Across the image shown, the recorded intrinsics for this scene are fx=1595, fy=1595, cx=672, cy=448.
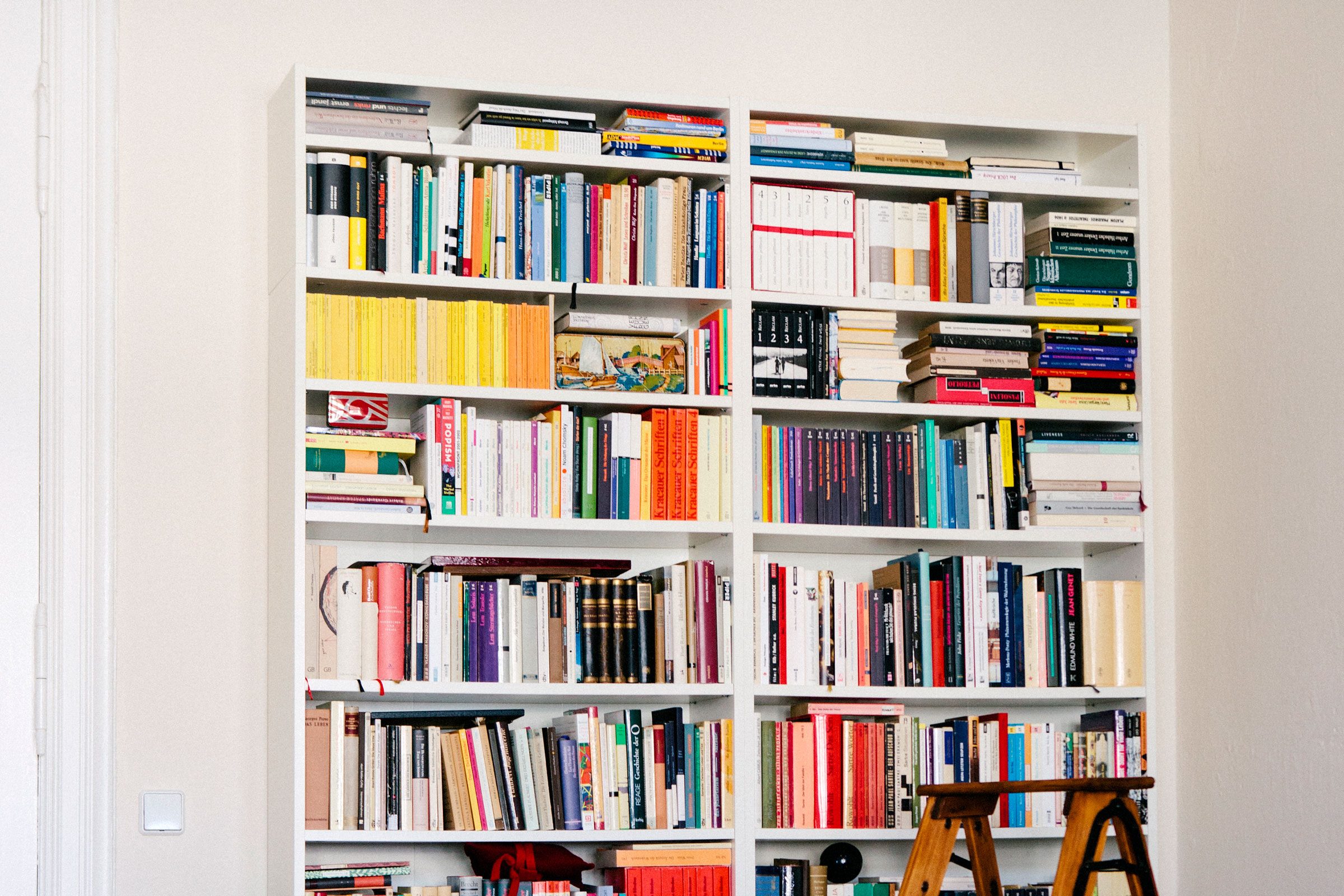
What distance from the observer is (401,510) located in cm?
341

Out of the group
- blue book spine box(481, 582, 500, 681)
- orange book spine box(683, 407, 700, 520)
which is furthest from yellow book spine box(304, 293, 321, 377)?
orange book spine box(683, 407, 700, 520)

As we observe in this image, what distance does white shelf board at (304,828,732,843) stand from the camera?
328cm

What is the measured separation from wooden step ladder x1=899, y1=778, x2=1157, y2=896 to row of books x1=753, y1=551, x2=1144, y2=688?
1.79 feet

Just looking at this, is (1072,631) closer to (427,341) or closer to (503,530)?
(503,530)

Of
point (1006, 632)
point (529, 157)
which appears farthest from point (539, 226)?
point (1006, 632)

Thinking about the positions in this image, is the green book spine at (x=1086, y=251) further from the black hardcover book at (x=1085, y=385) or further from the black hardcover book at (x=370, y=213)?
the black hardcover book at (x=370, y=213)

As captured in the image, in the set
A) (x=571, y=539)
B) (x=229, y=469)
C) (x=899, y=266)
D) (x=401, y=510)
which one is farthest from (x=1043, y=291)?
(x=229, y=469)

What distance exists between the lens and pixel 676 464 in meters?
3.59

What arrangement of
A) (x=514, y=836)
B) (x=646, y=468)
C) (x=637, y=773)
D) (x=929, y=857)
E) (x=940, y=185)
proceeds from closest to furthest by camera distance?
(x=929, y=857) → (x=514, y=836) → (x=637, y=773) → (x=646, y=468) → (x=940, y=185)

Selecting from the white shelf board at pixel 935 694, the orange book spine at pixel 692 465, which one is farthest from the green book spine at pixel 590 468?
the white shelf board at pixel 935 694

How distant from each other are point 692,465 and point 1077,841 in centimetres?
115

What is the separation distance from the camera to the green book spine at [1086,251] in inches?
152

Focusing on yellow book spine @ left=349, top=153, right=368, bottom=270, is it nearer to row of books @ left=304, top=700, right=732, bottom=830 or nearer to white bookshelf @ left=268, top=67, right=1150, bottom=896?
white bookshelf @ left=268, top=67, right=1150, bottom=896

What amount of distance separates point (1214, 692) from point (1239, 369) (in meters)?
0.77
